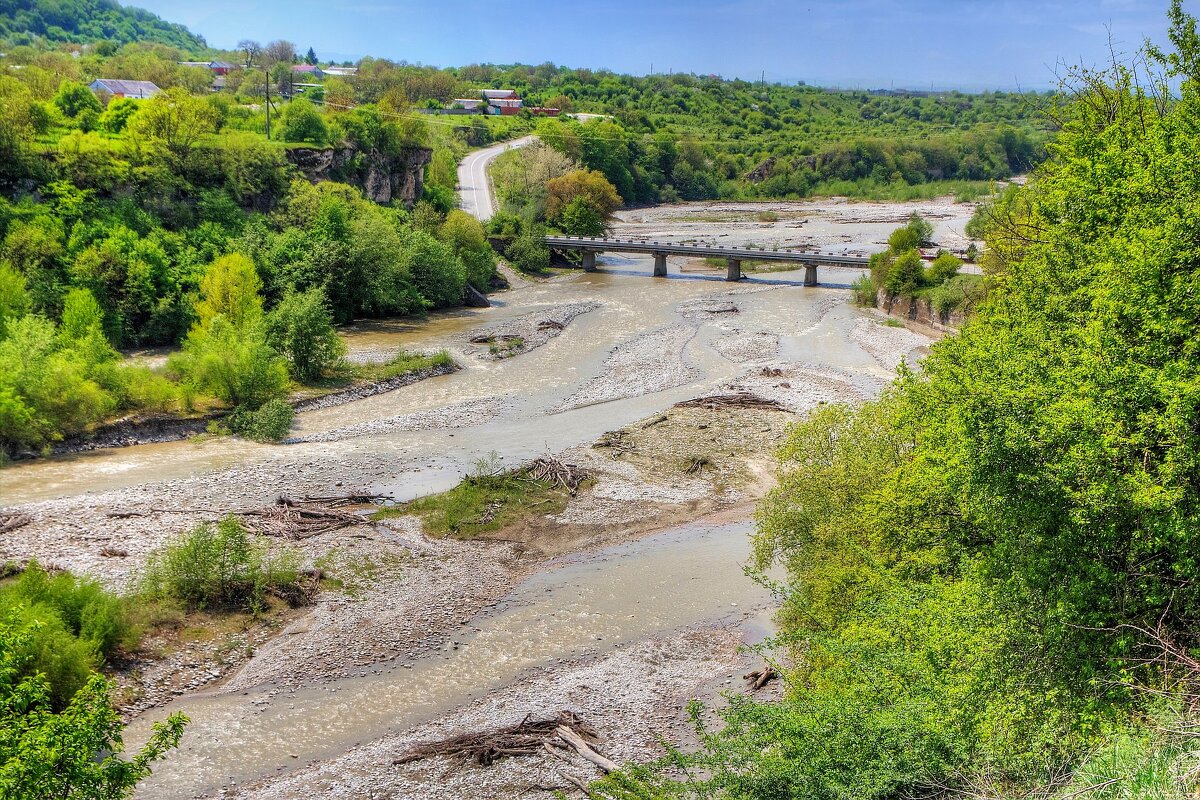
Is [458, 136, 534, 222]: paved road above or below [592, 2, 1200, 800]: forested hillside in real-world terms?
above

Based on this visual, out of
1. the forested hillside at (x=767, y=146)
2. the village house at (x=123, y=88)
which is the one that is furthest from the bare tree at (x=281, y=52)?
the village house at (x=123, y=88)

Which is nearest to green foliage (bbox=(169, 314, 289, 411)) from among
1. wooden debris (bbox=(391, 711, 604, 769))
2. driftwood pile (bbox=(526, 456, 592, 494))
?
driftwood pile (bbox=(526, 456, 592, 494))

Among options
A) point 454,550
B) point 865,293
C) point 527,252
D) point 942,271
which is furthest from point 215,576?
point 527,252

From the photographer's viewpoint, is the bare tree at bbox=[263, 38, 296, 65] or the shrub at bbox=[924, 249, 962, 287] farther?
the bare tree at bbox=[263, 38, 296, 65]

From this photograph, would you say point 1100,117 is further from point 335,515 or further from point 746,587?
point 335,515

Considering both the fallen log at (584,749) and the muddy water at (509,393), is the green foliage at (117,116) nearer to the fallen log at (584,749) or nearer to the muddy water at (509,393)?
the muddy water at (509,393)

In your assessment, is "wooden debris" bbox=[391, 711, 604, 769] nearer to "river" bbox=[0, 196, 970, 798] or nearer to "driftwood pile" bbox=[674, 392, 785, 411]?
"river" bbox=[0, 196, 970, 798]
